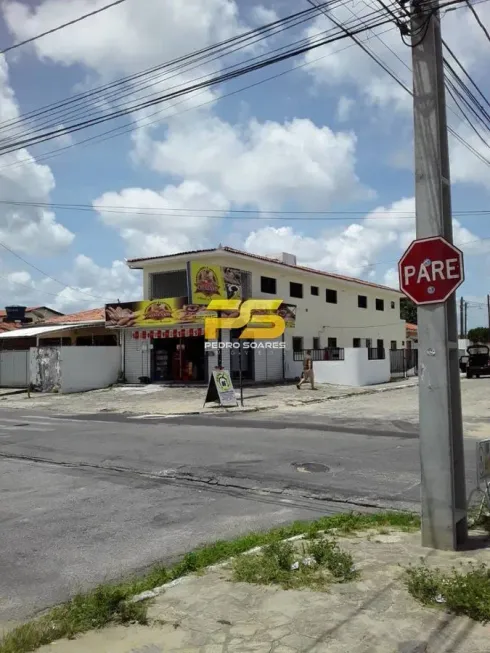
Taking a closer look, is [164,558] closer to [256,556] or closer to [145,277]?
[256,556]

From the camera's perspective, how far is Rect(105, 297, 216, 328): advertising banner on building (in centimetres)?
2766

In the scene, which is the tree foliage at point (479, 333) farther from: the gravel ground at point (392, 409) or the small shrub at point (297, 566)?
the small shrub at point (297, 566)

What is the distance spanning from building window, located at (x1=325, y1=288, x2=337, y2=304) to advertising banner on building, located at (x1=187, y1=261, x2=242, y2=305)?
891 centimetres

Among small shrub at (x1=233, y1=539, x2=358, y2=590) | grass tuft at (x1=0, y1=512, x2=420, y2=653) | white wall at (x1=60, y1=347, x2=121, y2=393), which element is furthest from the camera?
white wall at (x1=60, y1=347, x2=121, y2=393)

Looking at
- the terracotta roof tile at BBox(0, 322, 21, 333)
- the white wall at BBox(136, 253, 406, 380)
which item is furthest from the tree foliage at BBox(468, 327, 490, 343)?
the terracotta roof tile at BBox(0, 322, 21, 333)

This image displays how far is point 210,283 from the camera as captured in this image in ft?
92.4

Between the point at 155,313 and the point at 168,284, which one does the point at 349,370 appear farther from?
the point at 168,284

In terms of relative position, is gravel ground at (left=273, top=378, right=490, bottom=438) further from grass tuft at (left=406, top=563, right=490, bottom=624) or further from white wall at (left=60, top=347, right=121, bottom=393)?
white wall at (left=60, top=347, right=121, bottom=393)

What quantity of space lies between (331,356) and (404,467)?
22.5 meters

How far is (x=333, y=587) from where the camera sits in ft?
14.7

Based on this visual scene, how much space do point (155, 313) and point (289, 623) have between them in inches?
1011

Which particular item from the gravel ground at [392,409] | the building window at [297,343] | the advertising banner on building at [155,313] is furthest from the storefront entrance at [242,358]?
the gravel ground at [392,409]

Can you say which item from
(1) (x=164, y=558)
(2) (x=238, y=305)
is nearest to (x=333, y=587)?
(1) (x=164, y=558)

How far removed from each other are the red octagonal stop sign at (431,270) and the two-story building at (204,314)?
20.0 m
